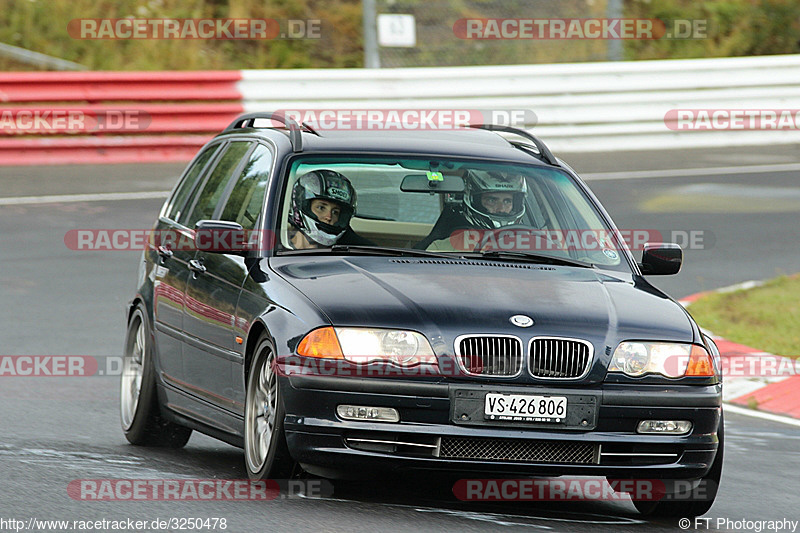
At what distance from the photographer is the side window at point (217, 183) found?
8.10 metres

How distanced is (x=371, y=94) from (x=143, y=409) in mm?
12930

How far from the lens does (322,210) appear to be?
7.35 metres

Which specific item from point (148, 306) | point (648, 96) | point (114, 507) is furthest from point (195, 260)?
point (648, 96)

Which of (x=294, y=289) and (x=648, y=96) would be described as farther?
(x=648, y=96)

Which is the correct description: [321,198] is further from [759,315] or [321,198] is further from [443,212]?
[759,315]

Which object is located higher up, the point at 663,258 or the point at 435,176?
the point at 435,176

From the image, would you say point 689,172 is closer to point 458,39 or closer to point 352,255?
point 458,39

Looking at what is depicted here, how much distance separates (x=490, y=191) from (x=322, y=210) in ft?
2.90

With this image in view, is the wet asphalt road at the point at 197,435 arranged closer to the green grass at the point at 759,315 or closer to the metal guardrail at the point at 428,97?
the metal guardrail at the point at 428,97

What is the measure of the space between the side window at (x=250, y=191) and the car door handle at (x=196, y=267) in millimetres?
279

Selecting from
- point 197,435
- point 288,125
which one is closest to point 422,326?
point 288,125

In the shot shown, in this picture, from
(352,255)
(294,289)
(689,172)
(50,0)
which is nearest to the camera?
(294,289)

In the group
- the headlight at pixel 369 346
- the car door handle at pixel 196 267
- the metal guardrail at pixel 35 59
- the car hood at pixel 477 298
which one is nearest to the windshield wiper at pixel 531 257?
the car hood at pixel 477 298

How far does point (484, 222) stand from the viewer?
756 cm
